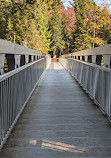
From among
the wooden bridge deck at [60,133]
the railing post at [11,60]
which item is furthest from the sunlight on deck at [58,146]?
the railing post at [11,60]

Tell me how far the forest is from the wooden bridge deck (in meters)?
25.7

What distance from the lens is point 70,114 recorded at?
4938mm

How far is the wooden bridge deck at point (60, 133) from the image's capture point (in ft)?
9.96

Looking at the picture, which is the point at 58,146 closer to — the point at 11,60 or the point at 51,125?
the point at 51,125

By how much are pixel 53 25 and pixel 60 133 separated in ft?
187

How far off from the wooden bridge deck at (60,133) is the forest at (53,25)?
25.7 meters

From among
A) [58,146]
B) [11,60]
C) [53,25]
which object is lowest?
[58,146]

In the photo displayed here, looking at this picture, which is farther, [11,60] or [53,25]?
[53,25]

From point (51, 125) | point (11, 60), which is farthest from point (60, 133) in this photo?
point (11, 60)

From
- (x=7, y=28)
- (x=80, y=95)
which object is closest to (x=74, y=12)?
(x=7, y=28)

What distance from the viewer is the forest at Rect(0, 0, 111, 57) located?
31.8 meters

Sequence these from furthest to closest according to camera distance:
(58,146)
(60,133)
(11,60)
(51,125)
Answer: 1. (11,60)
2. (51,125)
3. (60,133)
4. (58,146)

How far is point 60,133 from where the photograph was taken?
374 cm

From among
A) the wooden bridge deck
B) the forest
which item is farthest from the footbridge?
the forest
